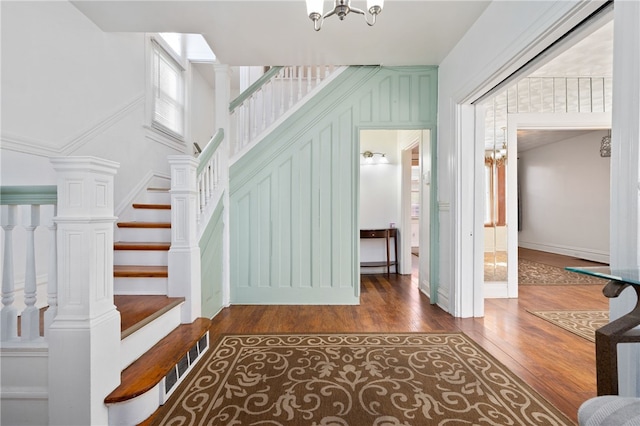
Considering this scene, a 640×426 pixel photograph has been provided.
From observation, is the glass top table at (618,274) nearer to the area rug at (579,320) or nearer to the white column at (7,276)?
the area rug at (579,320)

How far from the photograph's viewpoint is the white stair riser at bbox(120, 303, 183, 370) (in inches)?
69.4

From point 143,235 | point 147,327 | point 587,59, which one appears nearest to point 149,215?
point 143,235

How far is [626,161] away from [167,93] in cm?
463

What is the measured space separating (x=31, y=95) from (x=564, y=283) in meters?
6.45

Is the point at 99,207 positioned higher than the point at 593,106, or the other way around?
the point at 593,106

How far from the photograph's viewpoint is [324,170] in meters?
3.66

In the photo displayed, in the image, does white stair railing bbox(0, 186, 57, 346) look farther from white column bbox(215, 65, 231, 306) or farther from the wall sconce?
the wall sconce

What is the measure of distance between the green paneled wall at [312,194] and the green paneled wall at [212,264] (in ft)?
0.80

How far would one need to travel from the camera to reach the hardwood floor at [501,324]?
6.54 feet

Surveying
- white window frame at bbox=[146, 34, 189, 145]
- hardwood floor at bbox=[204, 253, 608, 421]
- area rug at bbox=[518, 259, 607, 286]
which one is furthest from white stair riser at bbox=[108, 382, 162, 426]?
area rug at bbox=[518, 259, 607, 286]

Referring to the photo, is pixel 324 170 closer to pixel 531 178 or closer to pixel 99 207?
pixel 99 207

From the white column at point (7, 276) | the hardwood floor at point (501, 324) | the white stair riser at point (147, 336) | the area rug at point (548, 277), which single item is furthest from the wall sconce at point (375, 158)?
the white column at point (7, 276)

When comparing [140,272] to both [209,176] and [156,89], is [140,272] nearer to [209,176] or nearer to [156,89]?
[209,176]

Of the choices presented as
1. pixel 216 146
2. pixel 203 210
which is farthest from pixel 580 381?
pixel 216 146
